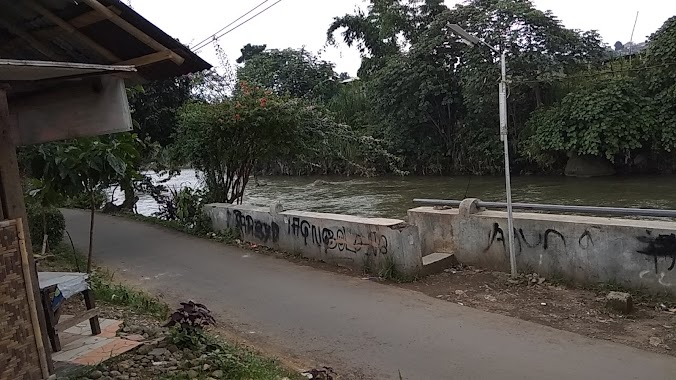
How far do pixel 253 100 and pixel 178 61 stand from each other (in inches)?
304

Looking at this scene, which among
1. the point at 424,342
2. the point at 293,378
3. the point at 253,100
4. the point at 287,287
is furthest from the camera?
the point at 253,100

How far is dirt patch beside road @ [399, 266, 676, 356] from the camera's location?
538cm

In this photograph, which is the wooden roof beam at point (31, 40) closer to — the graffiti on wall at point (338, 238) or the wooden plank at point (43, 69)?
the wooden plank at point (43, 69)

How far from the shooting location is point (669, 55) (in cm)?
1952

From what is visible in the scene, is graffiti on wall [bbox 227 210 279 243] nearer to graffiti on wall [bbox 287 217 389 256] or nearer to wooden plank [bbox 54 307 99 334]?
graffiti on wall [bbox 287 217 389 256]

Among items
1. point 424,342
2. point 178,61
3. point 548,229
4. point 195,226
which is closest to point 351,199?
point 195,226

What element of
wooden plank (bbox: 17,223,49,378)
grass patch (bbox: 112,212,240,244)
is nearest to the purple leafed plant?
wooden plank (bbox: 17,223,49,378)

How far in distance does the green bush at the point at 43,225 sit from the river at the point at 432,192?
13.7ft

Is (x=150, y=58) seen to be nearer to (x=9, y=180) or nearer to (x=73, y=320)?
(x=9, y=180)

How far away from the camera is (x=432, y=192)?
2209 centimetres

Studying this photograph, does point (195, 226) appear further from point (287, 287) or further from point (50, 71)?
point (50, 71)

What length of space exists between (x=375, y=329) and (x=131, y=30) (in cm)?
367

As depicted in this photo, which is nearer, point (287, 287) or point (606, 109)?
point (287, 287)

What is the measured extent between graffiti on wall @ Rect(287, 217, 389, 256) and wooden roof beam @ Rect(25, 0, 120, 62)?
4503 mm
